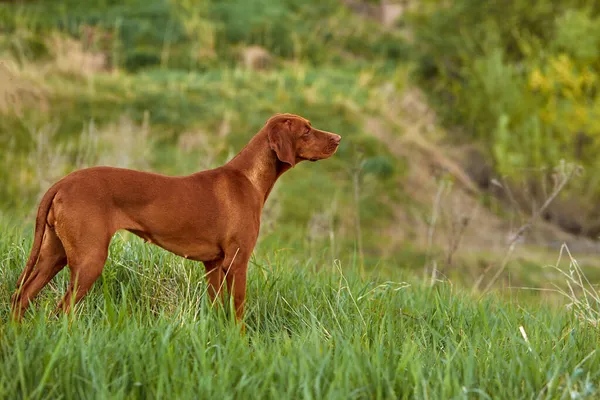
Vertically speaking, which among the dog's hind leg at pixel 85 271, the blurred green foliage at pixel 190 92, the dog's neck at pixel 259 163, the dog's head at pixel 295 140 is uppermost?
the dog's head at pixel 295 140

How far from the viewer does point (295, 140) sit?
395 centimetres

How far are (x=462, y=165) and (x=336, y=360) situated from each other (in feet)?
33.0

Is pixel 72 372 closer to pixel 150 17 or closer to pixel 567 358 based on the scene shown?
pixel 567 358

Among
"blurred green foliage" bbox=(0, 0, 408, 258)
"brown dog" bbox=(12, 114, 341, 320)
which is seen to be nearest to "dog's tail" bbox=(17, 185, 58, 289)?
"brown dog" bbox=(12, 114, 341, 320)

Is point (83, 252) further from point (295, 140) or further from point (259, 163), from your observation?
point (295, 140)

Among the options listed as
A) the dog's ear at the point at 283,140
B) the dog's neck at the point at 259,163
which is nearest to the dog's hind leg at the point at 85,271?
the dog's neck at the point at 259,163

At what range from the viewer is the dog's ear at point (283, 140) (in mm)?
3859

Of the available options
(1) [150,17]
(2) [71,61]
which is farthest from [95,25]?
(2) [71,61]

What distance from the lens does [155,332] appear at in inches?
134

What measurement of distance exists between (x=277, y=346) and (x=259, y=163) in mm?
1030

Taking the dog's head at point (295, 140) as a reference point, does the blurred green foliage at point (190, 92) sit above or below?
below

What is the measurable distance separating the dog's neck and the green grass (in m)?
0.61

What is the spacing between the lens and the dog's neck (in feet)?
12.9

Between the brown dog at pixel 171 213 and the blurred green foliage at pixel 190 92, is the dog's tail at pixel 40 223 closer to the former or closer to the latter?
the brown dog at pixel 171 213
